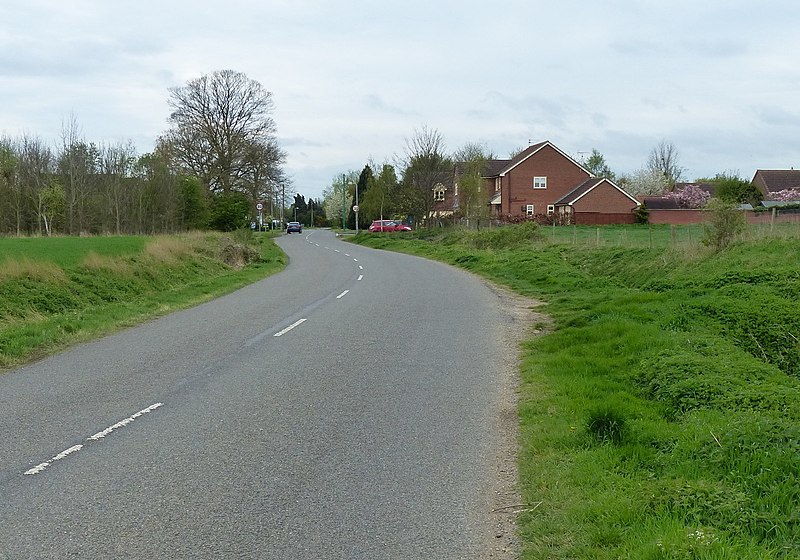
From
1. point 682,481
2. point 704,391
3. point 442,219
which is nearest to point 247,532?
point 682,481

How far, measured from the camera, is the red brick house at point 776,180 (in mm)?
84625

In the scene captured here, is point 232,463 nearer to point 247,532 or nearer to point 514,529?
point 247,532

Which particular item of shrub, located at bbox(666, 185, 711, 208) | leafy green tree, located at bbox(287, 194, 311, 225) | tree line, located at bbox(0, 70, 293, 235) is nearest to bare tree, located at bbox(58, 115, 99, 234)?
tree line, located at bbox(0, 70, 293, 235)

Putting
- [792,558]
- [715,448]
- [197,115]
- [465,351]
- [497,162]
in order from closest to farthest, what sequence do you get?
[792,558], [715,448], [465,351], [197,115], [497,162]

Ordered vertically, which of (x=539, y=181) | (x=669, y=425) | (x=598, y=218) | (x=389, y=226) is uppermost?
(x=539, y=181)

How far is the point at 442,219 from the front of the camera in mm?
63125

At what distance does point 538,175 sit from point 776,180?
34535 millimetres

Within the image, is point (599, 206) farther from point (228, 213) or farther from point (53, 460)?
point (53, 460)

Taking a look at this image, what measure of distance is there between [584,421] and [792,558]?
300 centimetres

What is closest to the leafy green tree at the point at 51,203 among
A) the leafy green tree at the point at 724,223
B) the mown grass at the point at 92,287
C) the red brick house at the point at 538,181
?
the mown grass at the point at 92,287

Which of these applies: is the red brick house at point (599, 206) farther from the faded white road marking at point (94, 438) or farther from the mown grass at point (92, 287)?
the faded white road marking at point (94, 438)

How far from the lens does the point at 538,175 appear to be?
7000 centimetres

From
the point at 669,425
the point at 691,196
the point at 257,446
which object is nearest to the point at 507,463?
the point at 669,425

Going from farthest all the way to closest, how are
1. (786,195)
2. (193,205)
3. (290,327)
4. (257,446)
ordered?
1. (786,195)
2. (193,205)
3. (290,327)
4. (257,446)
